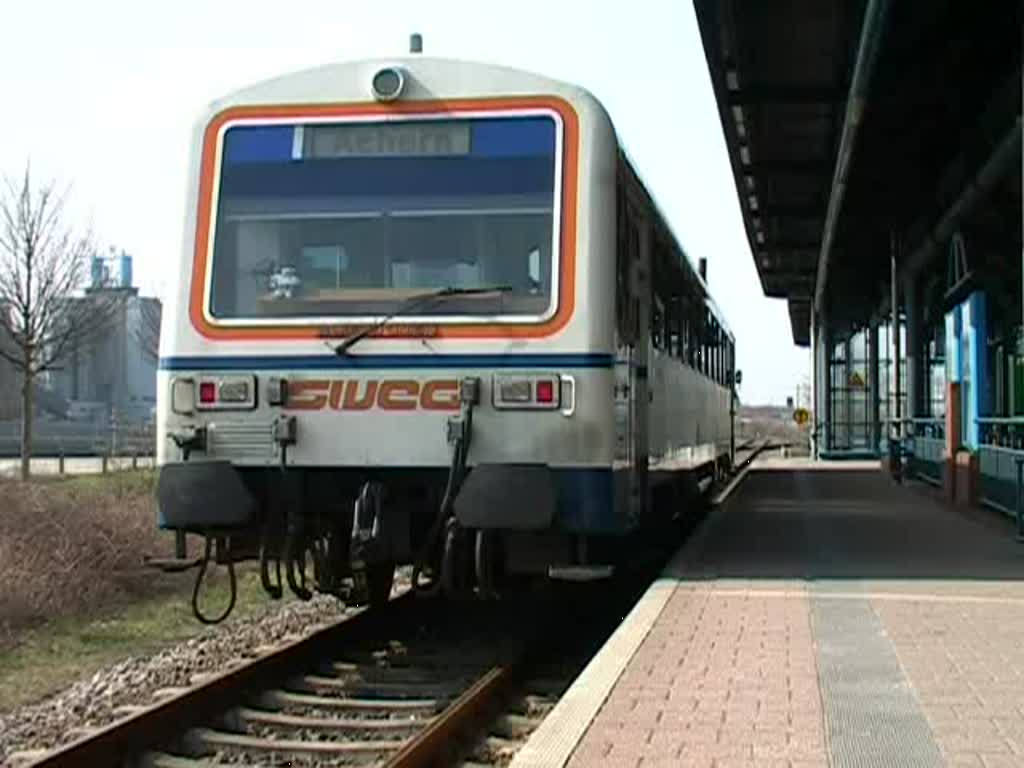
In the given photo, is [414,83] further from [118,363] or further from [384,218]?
[118,363]

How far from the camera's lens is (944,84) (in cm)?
1994

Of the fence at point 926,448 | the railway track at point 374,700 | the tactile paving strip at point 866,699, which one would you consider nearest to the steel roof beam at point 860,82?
the fence at point 926,448

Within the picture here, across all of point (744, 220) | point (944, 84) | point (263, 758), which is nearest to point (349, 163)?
point (263, 758)

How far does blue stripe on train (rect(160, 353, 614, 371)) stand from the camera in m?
9.07

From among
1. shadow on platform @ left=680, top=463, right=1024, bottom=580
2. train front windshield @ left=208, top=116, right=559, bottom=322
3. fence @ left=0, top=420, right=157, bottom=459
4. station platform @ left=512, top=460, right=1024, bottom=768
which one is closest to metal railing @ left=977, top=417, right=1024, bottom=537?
shadow on platform @ left=680, top=463, right=1024, bottom=580

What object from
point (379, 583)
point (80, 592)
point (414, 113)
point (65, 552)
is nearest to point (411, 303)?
point (414, 113)

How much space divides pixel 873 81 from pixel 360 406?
10.6 m

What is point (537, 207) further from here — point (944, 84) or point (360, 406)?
point (944, 84)

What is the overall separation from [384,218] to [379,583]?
3095 millimetres

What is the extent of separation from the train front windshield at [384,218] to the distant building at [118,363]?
19.5 metres

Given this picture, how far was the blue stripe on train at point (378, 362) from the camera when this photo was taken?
29.8 feet

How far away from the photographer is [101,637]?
37.3 ft

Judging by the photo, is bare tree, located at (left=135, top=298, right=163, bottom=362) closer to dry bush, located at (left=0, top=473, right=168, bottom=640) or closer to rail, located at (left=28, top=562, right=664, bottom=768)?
dry bush, located at (left=0, top=473, right=168, bottom=640)

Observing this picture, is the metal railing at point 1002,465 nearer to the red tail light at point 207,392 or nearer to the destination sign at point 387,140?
the destination sign at point 387,140
